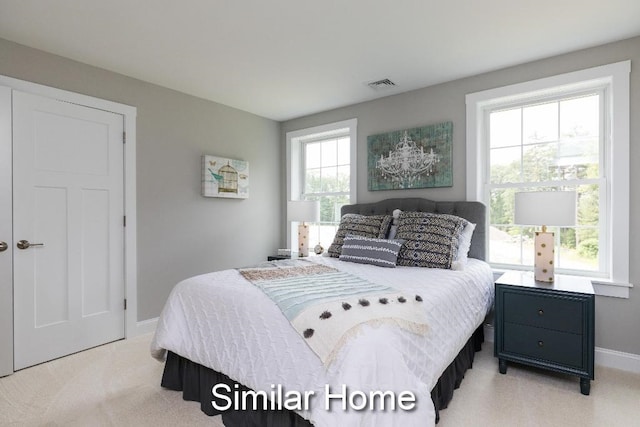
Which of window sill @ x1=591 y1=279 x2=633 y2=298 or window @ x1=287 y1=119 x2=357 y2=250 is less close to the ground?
window @ x1=287 y1=119 x2=357 y2=250

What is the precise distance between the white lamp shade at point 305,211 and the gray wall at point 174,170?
69 centimetres

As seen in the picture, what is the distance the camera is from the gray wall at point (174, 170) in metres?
2.86

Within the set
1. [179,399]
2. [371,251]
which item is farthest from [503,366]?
[179,399]

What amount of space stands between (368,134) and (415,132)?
1.86 ft

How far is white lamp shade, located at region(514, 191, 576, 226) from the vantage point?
2.30 metres

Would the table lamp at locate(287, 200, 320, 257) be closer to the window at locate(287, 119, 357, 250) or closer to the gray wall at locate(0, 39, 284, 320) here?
the window at locate(287, 119, 357, 250)

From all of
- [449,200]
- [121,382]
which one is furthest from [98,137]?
[449,200]

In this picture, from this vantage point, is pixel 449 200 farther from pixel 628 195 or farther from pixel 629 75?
pixel 629 75

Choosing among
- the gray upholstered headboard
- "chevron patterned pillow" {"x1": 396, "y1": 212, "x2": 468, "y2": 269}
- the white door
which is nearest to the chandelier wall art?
the gray upholstered headboard

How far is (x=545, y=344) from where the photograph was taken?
228 centimetres

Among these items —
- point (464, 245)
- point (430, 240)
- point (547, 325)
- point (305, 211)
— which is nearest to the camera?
point (547, 325)

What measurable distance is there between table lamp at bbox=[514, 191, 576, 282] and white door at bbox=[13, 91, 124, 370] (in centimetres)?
337

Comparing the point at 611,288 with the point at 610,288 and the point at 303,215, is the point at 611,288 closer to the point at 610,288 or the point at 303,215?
the point at 610,288

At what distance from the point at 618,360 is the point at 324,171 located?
3.29 meters
